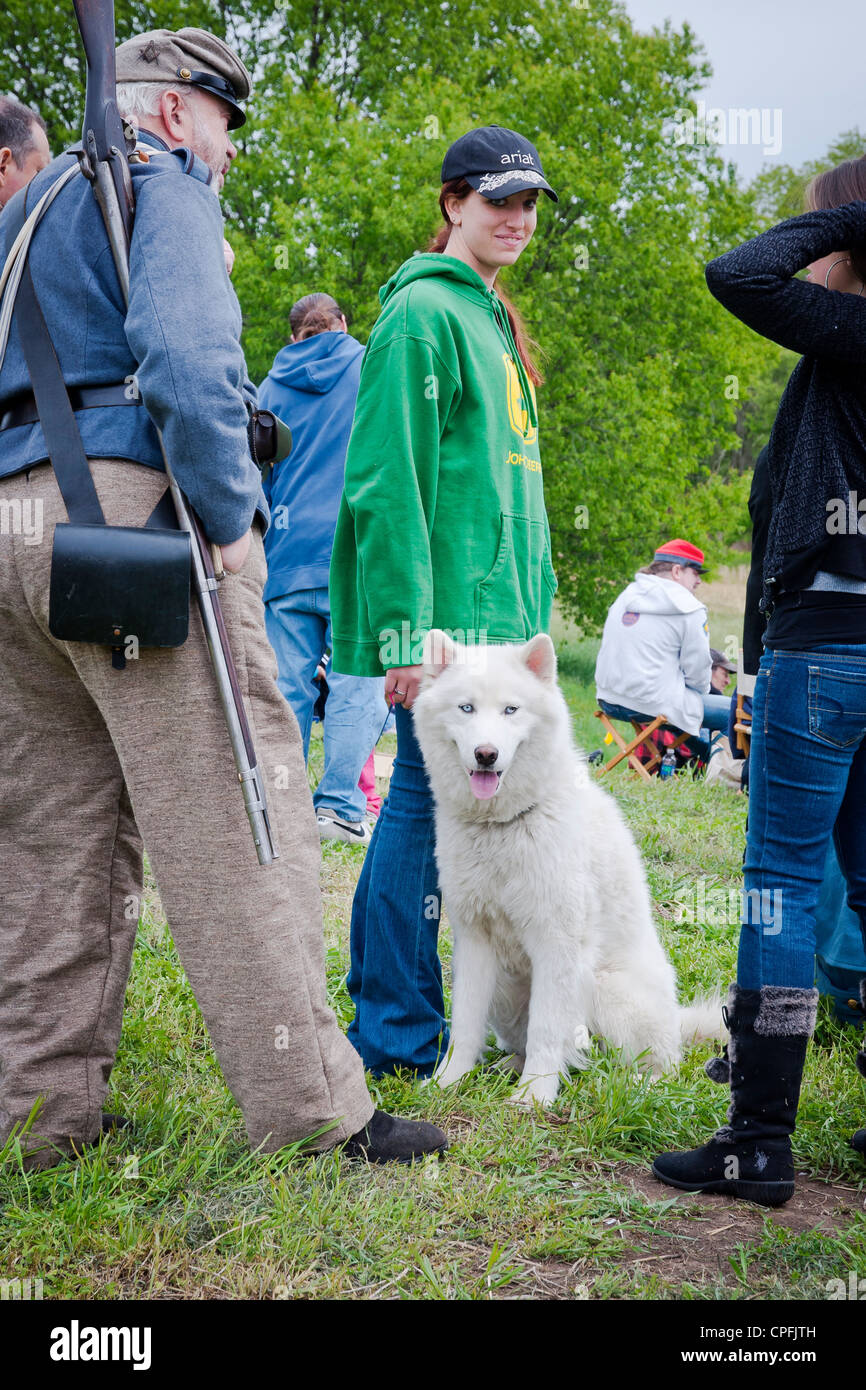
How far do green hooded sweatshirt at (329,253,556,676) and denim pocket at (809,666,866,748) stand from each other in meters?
1.03

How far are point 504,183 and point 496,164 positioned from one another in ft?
0.21

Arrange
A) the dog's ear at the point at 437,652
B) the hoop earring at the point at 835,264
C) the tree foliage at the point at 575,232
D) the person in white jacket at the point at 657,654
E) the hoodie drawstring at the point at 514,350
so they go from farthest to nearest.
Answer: the tree foliage at the point at 575,232
the person in white jacket at the point at 657,654
the hoodie drawstring at the point at 514,350
the dog's ear at the point at 437,652
the hoop earring at the point at 835,264

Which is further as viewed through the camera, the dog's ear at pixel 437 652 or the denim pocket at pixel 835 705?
the dog's ear at pixel 437 652

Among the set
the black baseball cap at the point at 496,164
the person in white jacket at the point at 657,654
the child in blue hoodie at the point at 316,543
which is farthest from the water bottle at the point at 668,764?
the black baseball cap at the point at 496,164

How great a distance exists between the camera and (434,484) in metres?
2.96

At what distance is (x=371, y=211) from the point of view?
15656mm

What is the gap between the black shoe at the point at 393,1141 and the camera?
2459mm

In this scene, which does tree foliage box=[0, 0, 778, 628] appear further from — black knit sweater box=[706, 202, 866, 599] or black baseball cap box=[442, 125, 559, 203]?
black knit sweater box=[706, 202, 866, 599]

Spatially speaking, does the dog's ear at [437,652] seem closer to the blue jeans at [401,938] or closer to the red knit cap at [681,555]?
the blue jeans at [401,938]

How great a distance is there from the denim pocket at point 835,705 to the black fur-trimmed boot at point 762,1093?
58 cm

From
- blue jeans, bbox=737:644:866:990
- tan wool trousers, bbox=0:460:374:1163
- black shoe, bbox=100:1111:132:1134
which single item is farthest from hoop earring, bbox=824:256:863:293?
black shoe, bbox=100:1111:132:1134

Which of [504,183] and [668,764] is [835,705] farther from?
[668,764]
